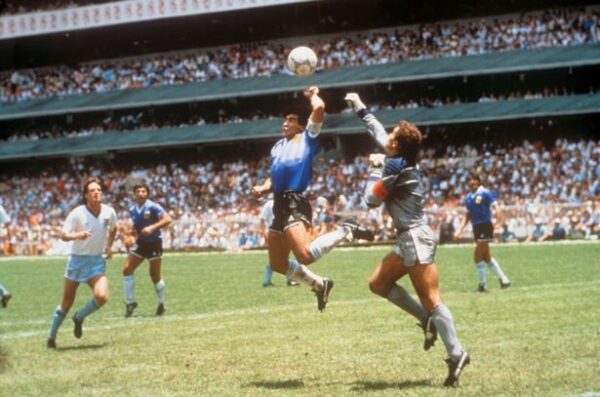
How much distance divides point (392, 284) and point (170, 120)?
5002 centimetres

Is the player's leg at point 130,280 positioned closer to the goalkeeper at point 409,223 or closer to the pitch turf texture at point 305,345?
the pitch turf texture at point 305,345

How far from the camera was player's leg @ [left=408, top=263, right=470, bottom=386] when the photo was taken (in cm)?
818

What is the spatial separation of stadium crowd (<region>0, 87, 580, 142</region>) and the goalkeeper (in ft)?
133

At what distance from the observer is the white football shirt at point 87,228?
40.3 feet

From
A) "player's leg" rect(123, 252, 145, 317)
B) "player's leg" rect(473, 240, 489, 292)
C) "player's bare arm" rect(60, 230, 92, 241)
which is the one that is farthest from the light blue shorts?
"player's leg" rect(473, 240, 489, 292)

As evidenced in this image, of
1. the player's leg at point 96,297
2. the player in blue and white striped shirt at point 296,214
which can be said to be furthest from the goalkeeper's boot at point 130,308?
the player in blue and white striped shirt at point 296,214

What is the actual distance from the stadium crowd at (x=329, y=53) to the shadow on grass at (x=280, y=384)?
40.4 metres

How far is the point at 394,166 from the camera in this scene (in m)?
8.64

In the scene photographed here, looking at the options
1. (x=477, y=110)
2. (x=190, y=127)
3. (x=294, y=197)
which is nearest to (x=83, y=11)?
(x=190, y=127)

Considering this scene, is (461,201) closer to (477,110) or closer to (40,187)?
(477,110)

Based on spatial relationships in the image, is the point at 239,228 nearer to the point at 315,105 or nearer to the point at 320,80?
the point at 320,80

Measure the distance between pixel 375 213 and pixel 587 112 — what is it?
11.0 m

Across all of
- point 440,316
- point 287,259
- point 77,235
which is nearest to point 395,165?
point 440,316

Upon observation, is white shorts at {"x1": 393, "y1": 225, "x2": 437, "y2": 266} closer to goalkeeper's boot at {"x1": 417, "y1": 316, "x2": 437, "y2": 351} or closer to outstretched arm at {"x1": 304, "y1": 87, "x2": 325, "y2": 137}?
goalkeeper's boot at {"x1": 417, "y1": 316, "x2": 437, "y2": 351}
